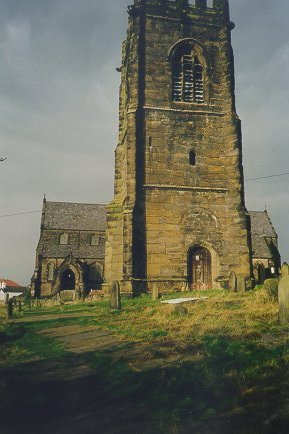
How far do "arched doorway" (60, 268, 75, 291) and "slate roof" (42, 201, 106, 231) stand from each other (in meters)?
6.48

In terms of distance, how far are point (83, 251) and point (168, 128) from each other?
27.5 m

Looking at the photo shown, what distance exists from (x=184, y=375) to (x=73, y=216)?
144 ft

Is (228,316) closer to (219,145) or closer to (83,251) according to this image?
(219,145)

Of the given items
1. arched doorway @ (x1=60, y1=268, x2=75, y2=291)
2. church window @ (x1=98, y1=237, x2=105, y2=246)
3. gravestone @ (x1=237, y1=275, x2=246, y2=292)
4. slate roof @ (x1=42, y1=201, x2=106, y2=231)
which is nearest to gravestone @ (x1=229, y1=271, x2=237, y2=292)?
gravestone @ (x1=237, y1=275, x2=246, y2=292)

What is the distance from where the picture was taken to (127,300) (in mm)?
16984

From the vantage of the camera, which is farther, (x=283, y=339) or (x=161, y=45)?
(x=161, y=45)

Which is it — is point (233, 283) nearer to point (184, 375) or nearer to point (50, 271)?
point (184, 375)

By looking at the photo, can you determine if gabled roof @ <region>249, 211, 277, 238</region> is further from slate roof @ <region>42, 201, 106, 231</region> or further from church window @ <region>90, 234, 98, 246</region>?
church window @ <region>90, 234, 98, 246</region>

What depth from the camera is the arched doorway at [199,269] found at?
1914cm

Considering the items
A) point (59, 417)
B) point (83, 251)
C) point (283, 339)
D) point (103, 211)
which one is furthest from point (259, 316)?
point (103, 211)

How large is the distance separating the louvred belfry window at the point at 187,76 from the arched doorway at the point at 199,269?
28.0ft

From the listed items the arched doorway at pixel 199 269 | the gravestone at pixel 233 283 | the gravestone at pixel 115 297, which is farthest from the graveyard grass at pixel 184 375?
the arched doorway at pixel 199 269

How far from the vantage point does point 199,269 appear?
19.2m

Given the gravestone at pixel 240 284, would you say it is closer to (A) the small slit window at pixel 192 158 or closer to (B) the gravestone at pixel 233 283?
(B) the gravestone at pixel 233 283
